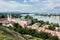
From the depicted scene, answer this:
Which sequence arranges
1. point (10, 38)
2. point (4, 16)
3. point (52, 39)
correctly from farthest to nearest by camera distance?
point (4, 16), point (52, 39), point (10, 38)

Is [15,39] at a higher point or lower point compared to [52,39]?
higher

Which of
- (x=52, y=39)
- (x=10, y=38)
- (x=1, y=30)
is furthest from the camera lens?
(x=52, y=39)

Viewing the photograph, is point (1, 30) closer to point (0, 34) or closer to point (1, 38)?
point (0, 34)

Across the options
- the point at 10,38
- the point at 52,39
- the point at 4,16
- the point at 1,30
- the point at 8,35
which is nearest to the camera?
the point at 10,38

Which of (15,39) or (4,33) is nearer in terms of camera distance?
(15,39)

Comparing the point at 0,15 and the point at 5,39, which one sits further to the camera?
the point at 0,15

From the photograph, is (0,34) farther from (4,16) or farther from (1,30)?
(4,16)

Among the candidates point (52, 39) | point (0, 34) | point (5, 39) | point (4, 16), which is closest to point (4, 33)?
point (0, 34)

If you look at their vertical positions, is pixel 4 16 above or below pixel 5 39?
below

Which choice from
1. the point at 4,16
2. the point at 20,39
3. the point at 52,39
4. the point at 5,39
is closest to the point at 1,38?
the point at 5,39
